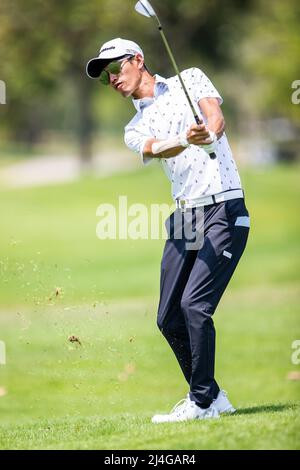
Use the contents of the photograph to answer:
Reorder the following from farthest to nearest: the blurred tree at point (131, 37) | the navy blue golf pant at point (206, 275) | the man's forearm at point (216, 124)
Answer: the blurred tree at point (131, 37)
the navy blue golf pant at point (206, 275)
the man's forearm at point (216, 124)

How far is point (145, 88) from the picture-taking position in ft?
22.8

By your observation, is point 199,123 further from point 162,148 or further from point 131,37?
point 131,37

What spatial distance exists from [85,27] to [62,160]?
22.1m

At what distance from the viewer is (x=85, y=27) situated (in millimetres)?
45438

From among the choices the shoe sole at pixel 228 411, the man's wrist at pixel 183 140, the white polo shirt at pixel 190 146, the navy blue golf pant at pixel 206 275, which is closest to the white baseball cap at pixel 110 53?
the white polo shirt at pixel 190 146

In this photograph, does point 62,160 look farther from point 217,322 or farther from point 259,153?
point 217,322

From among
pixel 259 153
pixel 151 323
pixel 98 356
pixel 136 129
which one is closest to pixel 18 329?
pixel 151 323

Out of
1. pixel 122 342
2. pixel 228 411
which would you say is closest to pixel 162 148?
pixel 228 411

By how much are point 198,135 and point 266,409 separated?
6.85 feet

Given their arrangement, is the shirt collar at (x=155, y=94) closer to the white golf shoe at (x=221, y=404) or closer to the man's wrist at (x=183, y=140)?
the man's wrist at (x=183, y=140)

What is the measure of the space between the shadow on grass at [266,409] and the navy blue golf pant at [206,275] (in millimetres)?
292

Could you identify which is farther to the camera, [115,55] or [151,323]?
[151,323]

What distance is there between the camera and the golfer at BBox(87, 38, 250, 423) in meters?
6.73

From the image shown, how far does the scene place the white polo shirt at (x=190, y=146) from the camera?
6.76 m
